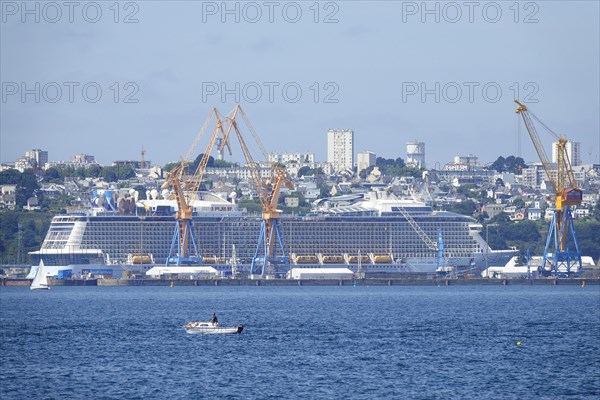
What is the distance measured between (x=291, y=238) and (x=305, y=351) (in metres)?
90.1

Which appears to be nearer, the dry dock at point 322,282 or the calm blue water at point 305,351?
the calm blue water at point 305,351

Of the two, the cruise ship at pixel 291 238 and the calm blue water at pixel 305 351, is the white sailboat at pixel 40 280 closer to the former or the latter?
the cruise ship at pixel 291 238

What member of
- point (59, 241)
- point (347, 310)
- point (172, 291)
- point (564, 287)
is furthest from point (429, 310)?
point (59, 241)

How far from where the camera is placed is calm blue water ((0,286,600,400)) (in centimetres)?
4712

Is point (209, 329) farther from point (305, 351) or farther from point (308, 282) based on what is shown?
point (308, 282)

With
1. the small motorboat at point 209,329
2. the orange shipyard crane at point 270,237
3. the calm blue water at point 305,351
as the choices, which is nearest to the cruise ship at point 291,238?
the orange shipyard crane at point 270,237

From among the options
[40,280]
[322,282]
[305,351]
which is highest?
[40,280]

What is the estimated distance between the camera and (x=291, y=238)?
14762cm

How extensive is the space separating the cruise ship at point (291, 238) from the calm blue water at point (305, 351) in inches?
1857

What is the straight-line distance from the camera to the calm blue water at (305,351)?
1855 inches

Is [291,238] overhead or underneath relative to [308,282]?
overhead

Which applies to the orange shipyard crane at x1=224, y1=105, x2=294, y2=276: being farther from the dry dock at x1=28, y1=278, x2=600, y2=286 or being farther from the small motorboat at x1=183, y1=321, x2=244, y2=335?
the small motorboat at x1=183, y1=321, x2=244, y2=335

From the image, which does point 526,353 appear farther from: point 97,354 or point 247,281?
point 247,281

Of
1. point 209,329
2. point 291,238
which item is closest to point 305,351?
point 209,329
